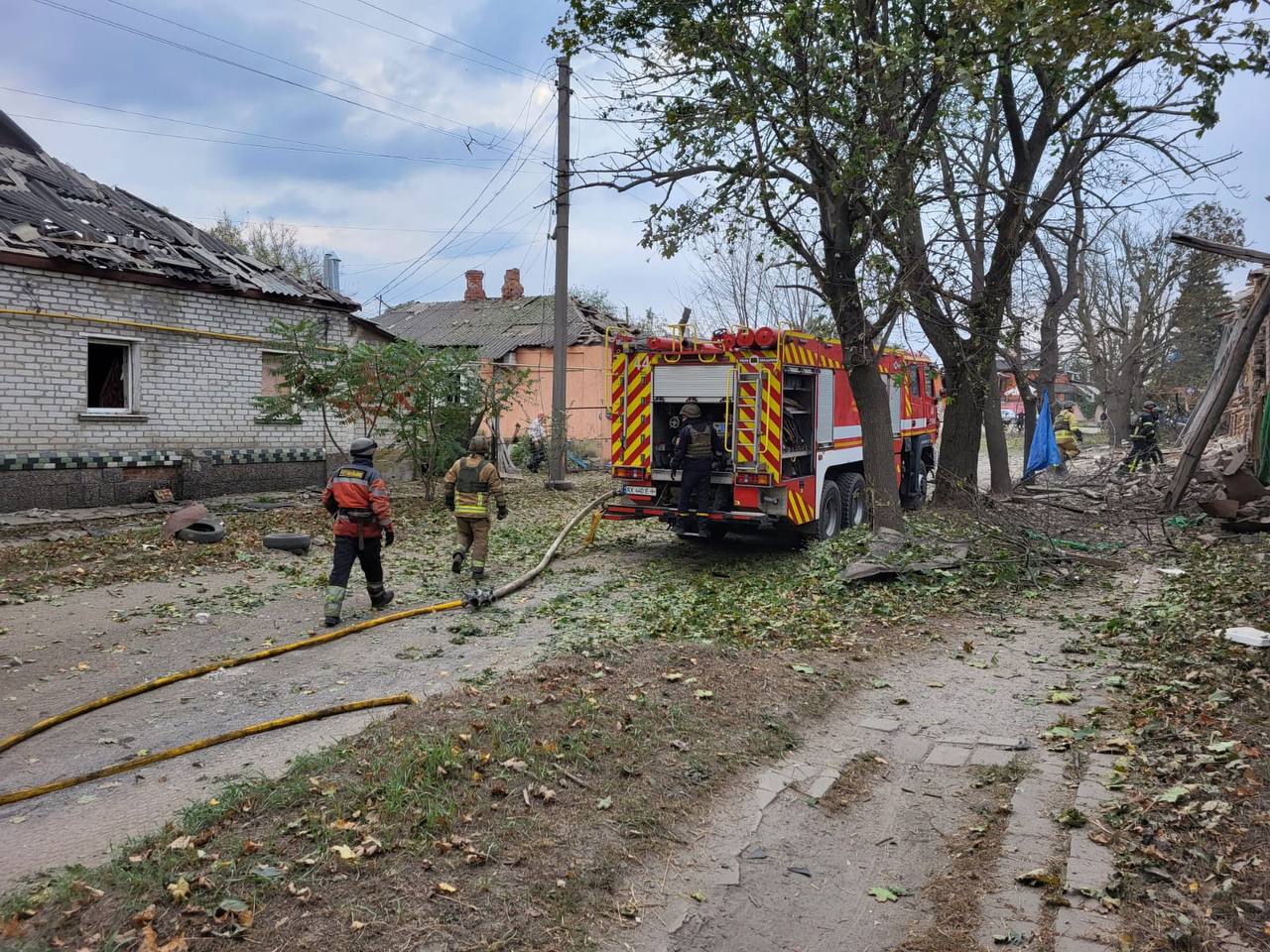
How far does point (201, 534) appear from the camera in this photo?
11.7 metres

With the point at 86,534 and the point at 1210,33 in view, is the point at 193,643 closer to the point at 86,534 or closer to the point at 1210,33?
the point at 86,534

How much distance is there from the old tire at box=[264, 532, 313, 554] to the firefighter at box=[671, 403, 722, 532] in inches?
189

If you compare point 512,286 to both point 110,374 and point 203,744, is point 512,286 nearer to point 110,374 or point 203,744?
point 110,374

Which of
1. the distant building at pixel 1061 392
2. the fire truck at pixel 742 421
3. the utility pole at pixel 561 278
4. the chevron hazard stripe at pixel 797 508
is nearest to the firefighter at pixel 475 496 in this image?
the fire truck at pixel 742 421

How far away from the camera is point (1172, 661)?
21.9 feet

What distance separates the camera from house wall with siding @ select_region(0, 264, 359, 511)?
13172 mm

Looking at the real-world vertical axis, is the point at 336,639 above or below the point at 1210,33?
below

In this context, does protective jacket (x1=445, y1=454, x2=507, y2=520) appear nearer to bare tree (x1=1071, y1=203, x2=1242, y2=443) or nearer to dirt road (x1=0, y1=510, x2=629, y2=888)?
dirt road (x1=0, y1=510, x2=629, y2=888)

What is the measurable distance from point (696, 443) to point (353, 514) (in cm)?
415

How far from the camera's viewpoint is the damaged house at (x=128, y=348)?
13242mm

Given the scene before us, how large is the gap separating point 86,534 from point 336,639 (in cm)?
628

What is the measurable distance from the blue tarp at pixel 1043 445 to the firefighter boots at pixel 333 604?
56.1 ft

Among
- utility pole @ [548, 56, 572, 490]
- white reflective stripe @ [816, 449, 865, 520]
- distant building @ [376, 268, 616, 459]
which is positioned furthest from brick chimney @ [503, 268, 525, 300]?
white reflective stripe @ [816, 449, 865, 520]

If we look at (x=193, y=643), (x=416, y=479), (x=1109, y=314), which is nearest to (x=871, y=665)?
(x=193, y=643)
